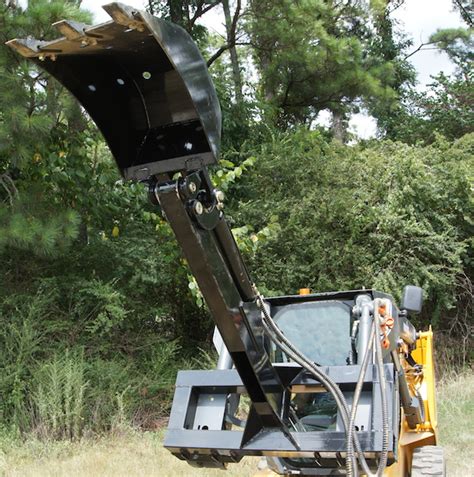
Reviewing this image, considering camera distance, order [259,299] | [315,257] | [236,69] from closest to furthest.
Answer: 1. [259,299]
2. [315,257]
3. [236,69]

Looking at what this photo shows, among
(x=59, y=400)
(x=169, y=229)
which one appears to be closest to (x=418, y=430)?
(x=59, y=400)

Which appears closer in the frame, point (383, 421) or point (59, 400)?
point (383, 421)

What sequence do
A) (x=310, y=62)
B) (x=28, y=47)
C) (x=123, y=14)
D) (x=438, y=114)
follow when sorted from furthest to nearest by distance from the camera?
1. (x=438, y=114)
2. (x=310, y=62)
3. (x=28, y=47)
4. (x=123, y=14)

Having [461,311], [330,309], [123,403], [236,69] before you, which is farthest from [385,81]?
[330,309]

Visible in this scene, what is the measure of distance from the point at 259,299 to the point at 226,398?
0.70 metres

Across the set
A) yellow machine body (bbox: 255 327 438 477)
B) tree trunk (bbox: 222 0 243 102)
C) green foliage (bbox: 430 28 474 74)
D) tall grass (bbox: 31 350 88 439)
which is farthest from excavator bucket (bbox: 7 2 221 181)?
green foliage (bbox: 430 28 474 74)

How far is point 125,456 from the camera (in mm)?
6207

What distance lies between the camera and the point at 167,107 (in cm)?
227

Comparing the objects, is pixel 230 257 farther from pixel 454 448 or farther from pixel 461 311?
pixel 461 311

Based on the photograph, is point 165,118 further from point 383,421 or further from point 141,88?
point 383,421

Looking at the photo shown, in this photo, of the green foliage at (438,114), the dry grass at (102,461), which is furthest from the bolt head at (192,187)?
the green foliage at (438,114)

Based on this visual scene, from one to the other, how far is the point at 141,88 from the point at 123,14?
46cm

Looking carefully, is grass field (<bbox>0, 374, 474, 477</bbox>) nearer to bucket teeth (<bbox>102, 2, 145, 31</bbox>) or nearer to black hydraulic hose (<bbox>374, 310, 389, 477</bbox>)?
black hydraulic hose (<bbox>374, 310, 389, 477</bbox>)

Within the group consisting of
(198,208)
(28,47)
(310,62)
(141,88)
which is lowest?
(198,208)
